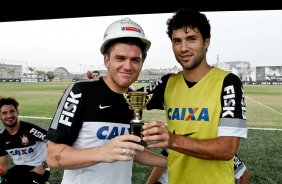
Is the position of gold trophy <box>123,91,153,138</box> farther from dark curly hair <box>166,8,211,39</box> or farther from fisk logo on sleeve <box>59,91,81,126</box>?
dark curly hair <box>166,8,211,39</box>

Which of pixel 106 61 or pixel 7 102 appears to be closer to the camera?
pixel 106 61

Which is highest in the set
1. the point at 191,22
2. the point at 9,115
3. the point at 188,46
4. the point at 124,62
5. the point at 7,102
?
the point at 191,22

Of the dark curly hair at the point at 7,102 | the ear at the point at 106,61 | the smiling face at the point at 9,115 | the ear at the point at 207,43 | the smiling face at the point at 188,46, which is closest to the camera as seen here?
the ear at the point at 106,61

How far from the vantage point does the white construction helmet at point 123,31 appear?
183cm

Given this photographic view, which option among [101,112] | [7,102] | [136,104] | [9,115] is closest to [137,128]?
[136,104]

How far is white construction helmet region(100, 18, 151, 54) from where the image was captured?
183cm

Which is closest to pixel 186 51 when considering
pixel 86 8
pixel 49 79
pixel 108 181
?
pixel 108 181

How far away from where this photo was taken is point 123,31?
1.83 meters

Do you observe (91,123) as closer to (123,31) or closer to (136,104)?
(136,104)

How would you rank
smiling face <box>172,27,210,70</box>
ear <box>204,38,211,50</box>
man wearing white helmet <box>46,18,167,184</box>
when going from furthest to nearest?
ear <box>204,38,211,50</box> → smiling face <box>172,27,210,70</box> → man wearing white helmet <box>46,18,167,184</box>

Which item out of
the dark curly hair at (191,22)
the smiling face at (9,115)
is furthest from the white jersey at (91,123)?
the smiling face at (9,115)

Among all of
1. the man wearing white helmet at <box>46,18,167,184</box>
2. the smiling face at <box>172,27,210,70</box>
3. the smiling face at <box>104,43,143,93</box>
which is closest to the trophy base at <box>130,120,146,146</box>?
the man wearing white helmet at <box>46,18,167,184</box>

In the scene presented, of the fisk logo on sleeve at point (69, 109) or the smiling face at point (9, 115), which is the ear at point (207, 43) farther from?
the smiling face at point (9, 115)

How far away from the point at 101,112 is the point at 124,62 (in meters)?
0.34
